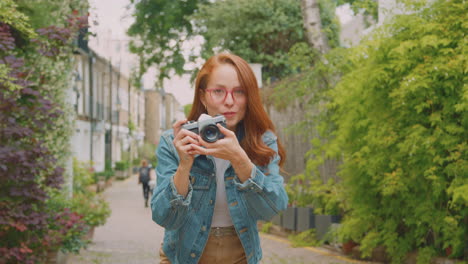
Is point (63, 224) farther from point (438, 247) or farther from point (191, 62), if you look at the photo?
point (191, 62)

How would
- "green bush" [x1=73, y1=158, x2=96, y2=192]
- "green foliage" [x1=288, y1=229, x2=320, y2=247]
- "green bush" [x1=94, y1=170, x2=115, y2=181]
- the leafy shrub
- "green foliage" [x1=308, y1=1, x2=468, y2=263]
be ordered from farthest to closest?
"green bush" [x1=94, y1=170, x2=115, y2=181] → "green bush" [x1=73, y1=158, x2=96, y2=192] → "green foliage" [x1=288, y1=229, x2=320, y2=247] → "green foliage" [x1=308, y1=1, x2=468, y2=263] → the leafy shrub

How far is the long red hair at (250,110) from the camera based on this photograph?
2.43 meters

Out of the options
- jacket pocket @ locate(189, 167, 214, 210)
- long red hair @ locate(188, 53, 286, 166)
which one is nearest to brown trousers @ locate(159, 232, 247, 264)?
jacket pocket @ locate(189, 167, 214, 210)

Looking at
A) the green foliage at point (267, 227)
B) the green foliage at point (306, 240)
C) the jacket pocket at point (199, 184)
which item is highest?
the jacket pocket at point (199, 184)

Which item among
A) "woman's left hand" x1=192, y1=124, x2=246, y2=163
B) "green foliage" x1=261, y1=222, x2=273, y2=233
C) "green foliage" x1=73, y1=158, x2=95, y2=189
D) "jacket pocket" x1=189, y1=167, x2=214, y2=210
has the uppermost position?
"woman's left hand" x1=192, y1=124, x2=246, y2=163

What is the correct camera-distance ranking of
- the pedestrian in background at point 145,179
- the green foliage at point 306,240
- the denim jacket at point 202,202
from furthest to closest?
1. the pedestrian in background at point 145,179
2. the green foliage at point 306,240
3. the denim jacket at point 202,202

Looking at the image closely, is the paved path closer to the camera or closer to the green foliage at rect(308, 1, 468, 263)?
the green foliage at rect(308, 1, 468, 263)

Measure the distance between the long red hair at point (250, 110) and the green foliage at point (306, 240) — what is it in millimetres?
7644

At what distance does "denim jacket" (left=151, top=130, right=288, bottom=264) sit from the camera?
2.29 meters

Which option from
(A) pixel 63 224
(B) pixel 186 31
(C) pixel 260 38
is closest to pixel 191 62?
(B) pixel 186 31

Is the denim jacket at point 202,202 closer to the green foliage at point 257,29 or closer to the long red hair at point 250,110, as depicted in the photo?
the long red hair at point 250,110

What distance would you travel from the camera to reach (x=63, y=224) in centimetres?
747

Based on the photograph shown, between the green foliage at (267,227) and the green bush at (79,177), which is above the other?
the green bush at (79,177)

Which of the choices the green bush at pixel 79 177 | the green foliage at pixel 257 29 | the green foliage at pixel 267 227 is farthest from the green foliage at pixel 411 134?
the green foliage at pixel 257 29
